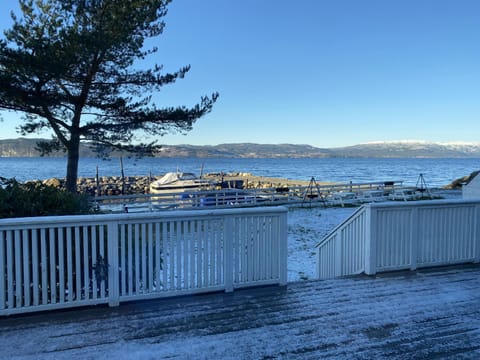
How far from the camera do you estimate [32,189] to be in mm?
3607

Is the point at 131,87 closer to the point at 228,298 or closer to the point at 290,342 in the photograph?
the point at 228,298

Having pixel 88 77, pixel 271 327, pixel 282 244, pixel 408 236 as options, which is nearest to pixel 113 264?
pixel 271 327

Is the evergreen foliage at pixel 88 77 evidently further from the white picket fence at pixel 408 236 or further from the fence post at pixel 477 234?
the fence post at pixel 477 234

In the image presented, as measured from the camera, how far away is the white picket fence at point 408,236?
416cm

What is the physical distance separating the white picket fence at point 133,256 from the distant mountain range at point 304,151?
359 feet

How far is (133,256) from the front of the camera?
3.26 m

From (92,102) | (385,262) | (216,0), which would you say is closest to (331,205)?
(216,0)

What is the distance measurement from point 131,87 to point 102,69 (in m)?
1.01

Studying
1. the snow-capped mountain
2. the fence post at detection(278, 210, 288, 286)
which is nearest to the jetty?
the fence post at detection(278, 210, 288, 286)

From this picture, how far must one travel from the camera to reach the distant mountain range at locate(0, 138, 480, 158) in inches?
4737

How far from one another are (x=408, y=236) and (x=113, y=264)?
11.1 ft

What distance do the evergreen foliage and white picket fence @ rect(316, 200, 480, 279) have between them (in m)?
8.32

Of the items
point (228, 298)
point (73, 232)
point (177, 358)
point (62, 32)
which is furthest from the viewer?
point (62, 32)

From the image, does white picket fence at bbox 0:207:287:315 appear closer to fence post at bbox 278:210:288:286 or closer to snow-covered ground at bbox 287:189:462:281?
fence post at bbox 278:210:288:286
